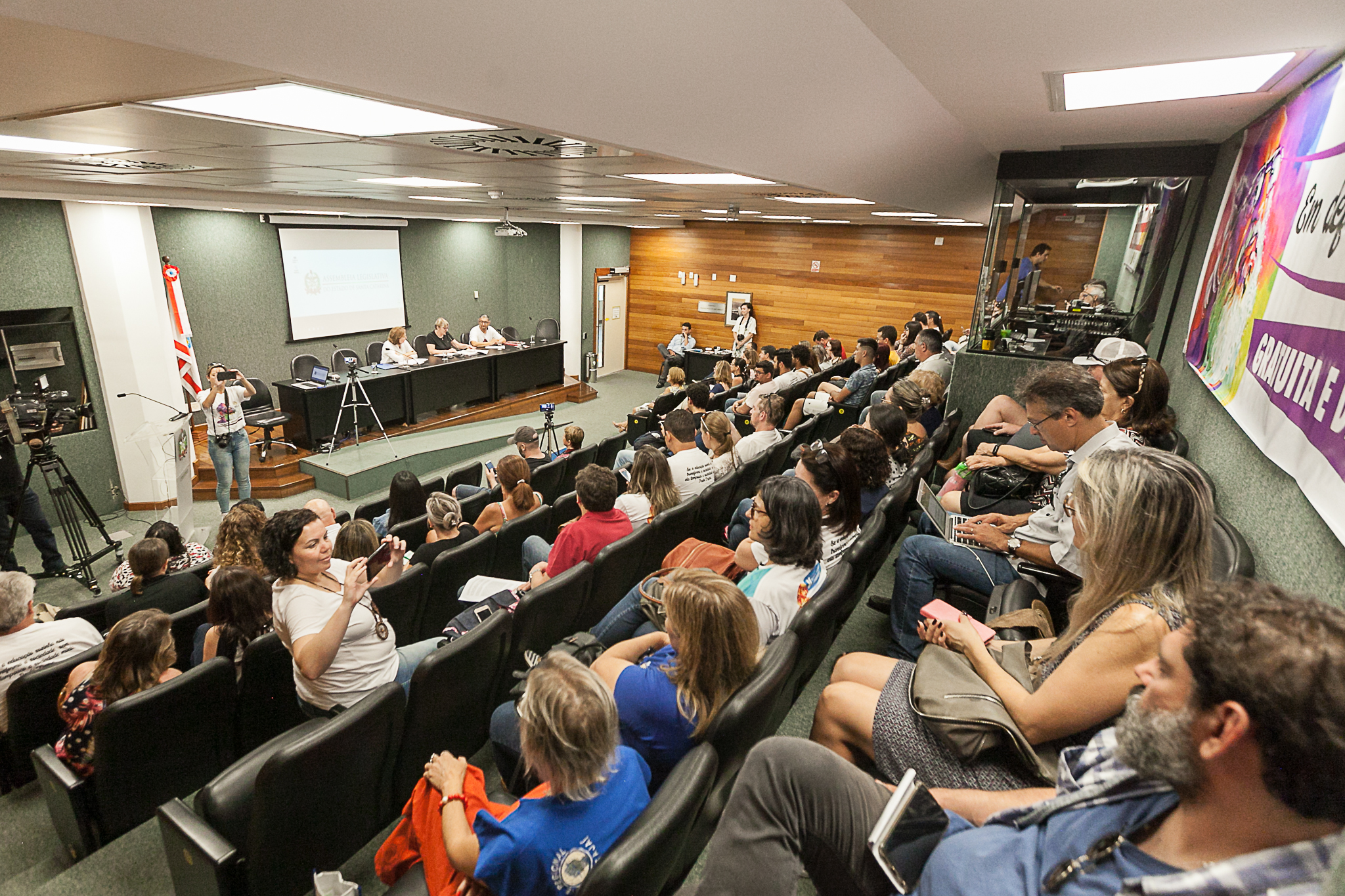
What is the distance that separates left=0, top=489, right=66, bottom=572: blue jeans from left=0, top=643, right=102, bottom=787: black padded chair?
3.53 meters

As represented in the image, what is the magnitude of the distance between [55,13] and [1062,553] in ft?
9.36

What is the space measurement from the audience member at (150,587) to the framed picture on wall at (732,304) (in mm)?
10641

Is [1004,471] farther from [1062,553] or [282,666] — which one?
[282,666]

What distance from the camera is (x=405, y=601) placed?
2.88 m

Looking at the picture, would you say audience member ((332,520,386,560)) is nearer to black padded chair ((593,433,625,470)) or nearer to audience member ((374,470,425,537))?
audience member ((374,470,425,537))

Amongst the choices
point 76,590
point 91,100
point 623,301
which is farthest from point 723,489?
point 623,301

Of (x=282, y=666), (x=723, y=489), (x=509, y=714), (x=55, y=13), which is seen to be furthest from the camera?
(x=723, y=489)

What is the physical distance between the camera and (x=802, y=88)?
2135mm

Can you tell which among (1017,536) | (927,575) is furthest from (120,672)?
(1017,536)

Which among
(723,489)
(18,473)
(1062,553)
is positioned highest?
(1062,553)

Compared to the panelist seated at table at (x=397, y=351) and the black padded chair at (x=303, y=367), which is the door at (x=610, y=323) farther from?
the black padded chair at (x=303, y=367)

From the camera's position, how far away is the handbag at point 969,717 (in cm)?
144

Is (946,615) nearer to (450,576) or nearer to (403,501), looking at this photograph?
(450,576)

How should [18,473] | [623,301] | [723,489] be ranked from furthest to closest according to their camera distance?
[623,301] < [18,473] < [723,489]
